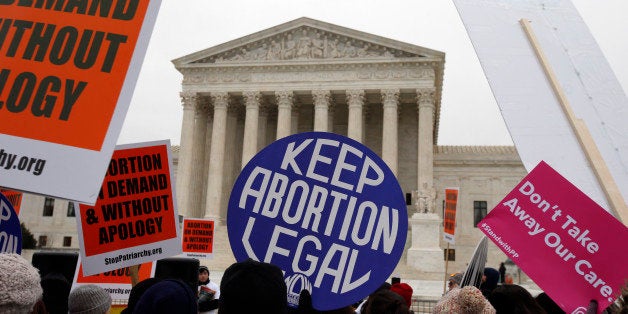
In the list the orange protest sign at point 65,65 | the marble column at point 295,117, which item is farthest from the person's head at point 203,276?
the marble column at point 295,117

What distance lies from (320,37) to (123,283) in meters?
37.3

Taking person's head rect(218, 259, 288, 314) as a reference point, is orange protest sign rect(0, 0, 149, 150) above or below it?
above

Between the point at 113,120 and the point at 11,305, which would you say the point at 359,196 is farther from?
the point at 11,305

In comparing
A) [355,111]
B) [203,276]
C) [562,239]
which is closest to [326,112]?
[355,111]

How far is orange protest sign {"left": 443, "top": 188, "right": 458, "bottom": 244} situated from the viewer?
58.1 feet

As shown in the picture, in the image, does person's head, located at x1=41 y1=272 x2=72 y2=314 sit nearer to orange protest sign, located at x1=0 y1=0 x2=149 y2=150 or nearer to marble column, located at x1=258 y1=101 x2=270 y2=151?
orange protest sign, located at x1=0 y1=0 x2=149 y2=150

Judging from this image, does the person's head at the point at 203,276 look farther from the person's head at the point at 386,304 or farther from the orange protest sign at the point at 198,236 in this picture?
→ the orange protest sign at the point at 198,236

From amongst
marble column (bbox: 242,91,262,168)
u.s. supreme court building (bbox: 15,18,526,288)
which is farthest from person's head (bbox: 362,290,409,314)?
marble column (bbox: 242,91,262,168)

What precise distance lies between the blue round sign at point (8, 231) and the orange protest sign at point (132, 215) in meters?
0.63

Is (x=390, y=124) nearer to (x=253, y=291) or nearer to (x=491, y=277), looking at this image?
(x=491, y=277)

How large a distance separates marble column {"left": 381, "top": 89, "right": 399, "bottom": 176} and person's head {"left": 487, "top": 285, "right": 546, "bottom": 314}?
35.0 meters

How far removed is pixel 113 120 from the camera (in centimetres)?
299

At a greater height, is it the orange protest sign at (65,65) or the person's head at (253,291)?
the orange protest sign at (65,65)

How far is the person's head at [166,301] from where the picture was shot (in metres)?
2.63
